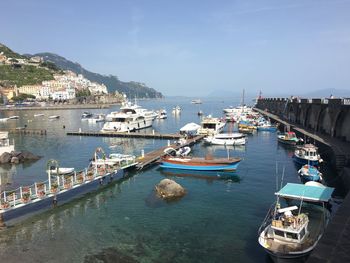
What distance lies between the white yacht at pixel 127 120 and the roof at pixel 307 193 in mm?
58911

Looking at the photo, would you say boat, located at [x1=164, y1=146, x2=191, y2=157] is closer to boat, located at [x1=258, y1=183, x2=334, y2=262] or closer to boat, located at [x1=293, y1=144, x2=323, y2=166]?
boat, located at [x1=293, y1=144, x2=323, y2=166]

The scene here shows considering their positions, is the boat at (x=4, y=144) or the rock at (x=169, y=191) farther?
the boat at (x=4, y=144)

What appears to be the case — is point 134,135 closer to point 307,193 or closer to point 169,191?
point 169,191

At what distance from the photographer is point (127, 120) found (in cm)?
8256

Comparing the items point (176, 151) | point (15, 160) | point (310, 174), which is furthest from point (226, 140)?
point (15, 160)

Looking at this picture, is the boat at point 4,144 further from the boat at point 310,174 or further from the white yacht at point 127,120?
the boat at point 310,174

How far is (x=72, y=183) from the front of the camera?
30.2 meters

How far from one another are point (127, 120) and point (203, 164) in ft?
150

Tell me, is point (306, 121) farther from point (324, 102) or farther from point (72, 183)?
point (72, 183)

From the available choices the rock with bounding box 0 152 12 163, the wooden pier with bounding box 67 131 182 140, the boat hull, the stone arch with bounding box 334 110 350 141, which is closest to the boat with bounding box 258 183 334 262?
the boat hull

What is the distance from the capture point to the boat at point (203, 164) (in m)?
39.9

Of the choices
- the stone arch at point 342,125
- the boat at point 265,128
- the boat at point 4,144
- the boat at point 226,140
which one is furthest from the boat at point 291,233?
the boat at point 265,128

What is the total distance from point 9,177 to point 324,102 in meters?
52.9

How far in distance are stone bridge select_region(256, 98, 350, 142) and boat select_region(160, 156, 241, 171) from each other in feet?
66.0
